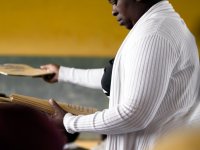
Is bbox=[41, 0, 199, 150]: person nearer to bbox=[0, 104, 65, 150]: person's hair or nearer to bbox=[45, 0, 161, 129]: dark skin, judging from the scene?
bbox=[45, 0, 161, 129]: dark skin

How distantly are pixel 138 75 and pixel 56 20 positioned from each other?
2.62 meters

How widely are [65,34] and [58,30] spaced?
7 centimetres

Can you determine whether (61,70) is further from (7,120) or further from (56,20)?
(56,20)

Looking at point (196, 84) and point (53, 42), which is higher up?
point (196, 84)

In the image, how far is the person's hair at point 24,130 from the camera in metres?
0.74

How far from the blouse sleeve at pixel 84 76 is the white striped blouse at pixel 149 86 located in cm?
46

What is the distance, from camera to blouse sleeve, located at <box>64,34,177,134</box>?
138 centimetres

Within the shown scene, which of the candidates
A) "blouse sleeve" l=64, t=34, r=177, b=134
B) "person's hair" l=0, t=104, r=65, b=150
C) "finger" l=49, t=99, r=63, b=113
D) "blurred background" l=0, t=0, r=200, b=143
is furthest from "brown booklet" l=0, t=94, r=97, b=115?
"blurred background" l=0, t=0, r=200, b=143

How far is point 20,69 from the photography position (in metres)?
1.90

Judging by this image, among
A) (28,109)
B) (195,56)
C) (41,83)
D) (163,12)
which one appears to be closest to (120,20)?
(163,12)

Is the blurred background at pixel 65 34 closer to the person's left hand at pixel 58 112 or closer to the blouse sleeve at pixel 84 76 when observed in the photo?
the blouse sleeve at pixel 84 76

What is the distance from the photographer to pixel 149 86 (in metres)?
1.38

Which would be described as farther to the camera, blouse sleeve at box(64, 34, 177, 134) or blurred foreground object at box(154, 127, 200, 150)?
blouse sleeve at box(64, 34, 177, 134)

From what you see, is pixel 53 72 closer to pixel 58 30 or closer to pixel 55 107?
pixel 55 107
